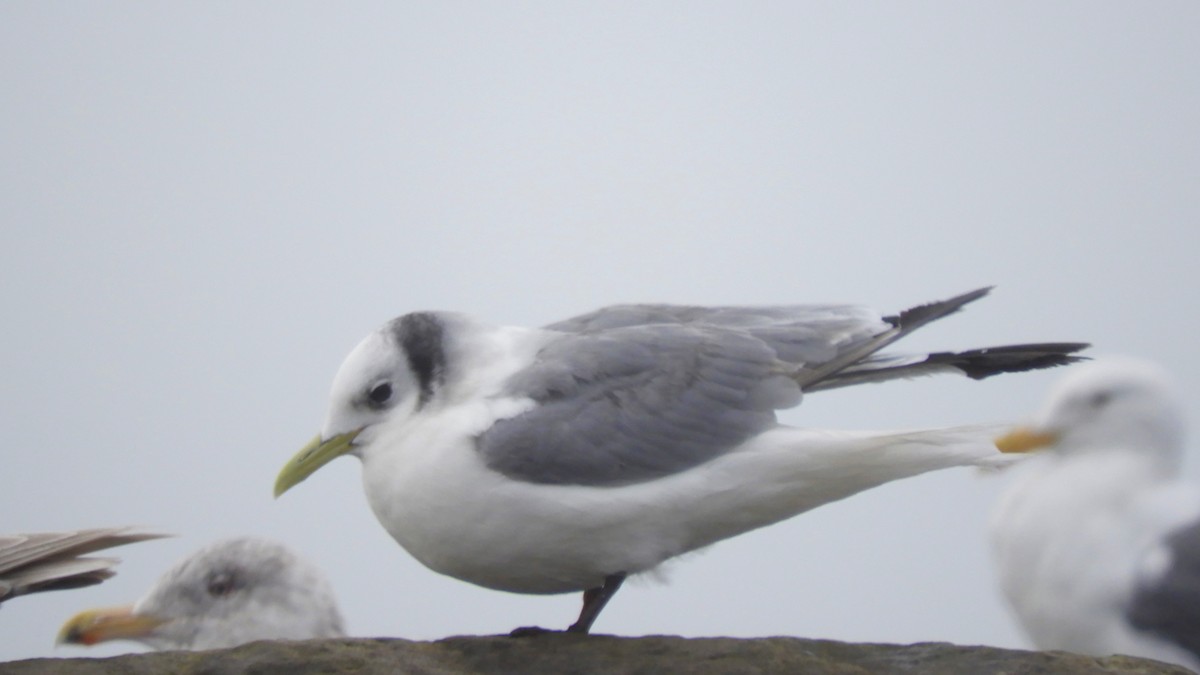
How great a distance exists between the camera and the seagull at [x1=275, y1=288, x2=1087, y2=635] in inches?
81.7

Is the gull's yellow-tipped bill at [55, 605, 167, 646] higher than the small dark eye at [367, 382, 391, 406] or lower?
lower

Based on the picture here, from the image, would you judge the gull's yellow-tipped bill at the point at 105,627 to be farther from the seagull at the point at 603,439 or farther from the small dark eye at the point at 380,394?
the small dark eye at the point at 380,394

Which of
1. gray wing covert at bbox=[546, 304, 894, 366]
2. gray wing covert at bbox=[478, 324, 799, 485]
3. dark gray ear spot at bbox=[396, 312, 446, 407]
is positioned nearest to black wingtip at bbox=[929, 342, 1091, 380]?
gray wing covert at bbox=[546, 304, 894, 366]

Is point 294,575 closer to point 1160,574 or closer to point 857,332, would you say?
point 857,332

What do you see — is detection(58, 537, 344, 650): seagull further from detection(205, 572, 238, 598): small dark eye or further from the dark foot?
the dark foot

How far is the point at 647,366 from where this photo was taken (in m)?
2.21

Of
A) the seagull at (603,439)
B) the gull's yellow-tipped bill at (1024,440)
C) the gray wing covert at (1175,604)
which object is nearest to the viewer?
the seagull at (603,439)

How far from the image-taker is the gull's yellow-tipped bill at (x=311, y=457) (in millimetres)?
2205

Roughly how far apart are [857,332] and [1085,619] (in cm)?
69

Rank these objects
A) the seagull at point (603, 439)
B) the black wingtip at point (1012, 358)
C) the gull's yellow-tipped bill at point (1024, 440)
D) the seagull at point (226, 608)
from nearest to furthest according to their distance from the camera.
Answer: the seagull at point (603, 439), the black wingtip at point (1012, 358), the gull's yellow-tipped bill at point (1024, 440), the seagull at point (226, 608)

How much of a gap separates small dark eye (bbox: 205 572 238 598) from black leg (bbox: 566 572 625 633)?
33.5 inches

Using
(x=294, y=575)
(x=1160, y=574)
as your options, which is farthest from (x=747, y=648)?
(x=294, y=575)

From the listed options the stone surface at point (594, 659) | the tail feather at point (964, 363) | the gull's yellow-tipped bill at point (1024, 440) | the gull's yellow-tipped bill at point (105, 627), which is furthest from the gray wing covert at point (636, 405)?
the gull's yellow-tipped bill at point (105, 627)

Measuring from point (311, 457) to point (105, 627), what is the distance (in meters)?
0.79
